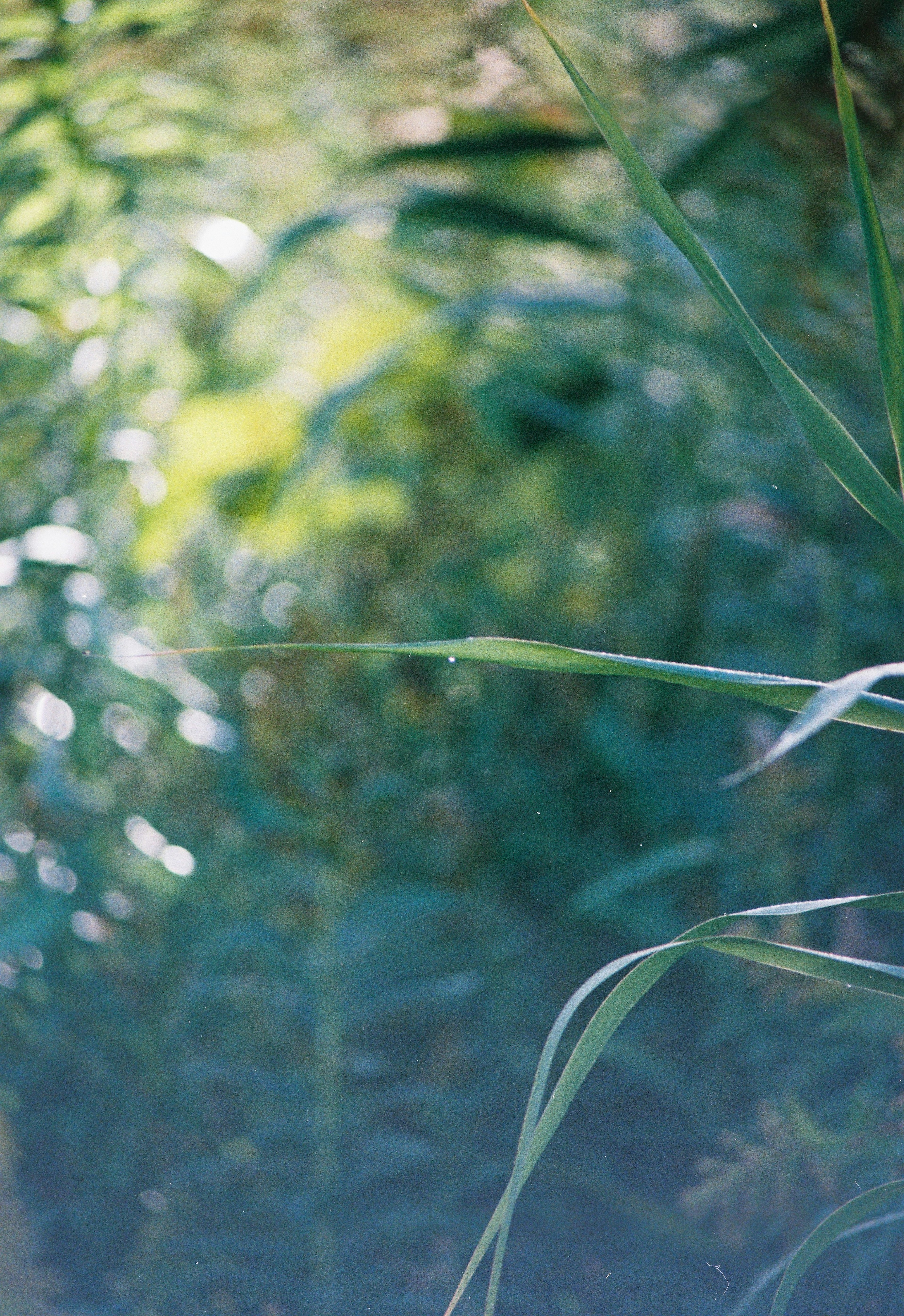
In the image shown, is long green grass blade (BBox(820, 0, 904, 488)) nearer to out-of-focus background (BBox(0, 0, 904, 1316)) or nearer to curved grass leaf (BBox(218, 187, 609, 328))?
out-of-focus background (BBox(0, 0, 904, 1316))

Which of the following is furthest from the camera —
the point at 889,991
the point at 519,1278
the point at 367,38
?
the point at 367,38

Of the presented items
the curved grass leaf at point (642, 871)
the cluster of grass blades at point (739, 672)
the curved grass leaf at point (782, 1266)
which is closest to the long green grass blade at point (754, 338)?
the cluster of grass blades at point (739, 672)

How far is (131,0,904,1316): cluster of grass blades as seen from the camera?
12.1 inches

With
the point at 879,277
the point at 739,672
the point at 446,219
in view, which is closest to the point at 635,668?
the point at 739,672

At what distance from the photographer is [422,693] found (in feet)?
2.47

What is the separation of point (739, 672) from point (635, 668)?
0.04 m

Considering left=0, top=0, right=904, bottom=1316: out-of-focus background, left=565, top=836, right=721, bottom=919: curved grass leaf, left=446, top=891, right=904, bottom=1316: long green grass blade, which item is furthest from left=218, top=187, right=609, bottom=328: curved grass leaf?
left=446, top=891, right=904, bottom=1316: long green grass blade

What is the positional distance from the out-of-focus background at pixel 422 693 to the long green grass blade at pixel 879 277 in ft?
0.84

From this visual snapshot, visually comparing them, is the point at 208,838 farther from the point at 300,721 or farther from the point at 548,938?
the point at 548,938

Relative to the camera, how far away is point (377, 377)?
2.44ft

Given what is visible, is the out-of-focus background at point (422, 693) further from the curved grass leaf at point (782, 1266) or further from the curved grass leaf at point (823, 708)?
the curved grass leaf at point (823, 708)

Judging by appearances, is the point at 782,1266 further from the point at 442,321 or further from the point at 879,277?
the point at 442,321

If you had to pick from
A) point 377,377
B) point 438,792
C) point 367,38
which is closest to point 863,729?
point 438,792

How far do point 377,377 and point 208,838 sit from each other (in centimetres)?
34
